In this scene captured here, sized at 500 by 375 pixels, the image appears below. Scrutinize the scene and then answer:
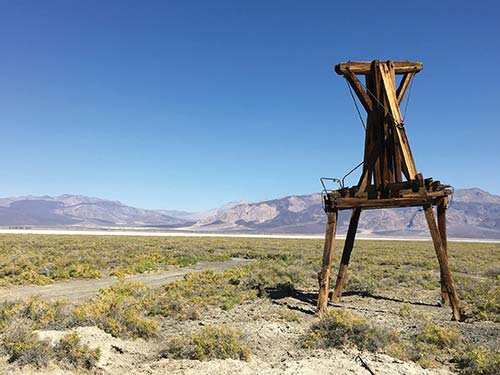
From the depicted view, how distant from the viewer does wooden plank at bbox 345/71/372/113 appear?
10508 millimetres

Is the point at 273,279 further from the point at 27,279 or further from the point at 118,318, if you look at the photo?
the point at 27,279

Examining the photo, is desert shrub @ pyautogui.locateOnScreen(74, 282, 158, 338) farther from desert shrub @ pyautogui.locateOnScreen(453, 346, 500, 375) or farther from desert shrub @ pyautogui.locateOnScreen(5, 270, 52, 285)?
desert shrub @ pyautogui.locateOnScreen(5, 270, 52, 285)

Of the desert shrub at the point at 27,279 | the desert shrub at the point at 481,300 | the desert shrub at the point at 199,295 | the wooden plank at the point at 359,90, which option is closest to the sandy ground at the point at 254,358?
the desert shrub at the point at 199,295

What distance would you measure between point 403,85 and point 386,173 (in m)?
2.97

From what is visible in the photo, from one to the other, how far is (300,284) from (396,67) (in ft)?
32.9

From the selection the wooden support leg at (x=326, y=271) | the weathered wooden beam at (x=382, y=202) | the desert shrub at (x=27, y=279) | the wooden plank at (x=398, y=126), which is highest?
the wooden plank at (x=398, y=126)

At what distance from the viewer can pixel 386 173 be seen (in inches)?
398

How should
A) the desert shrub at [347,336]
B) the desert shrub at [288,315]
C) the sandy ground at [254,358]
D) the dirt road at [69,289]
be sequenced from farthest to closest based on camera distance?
the dirt road at [69,289]
the desert shrub at [288,315]
the desert shrub at [347,336]
the sandy ground at [254,358]

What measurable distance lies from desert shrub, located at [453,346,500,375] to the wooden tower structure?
297 cm

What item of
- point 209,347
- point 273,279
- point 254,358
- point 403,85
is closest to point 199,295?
point 273,279

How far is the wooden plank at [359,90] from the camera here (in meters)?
10.5

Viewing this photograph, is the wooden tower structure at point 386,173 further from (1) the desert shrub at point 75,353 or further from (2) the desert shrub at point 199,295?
(1) the desert shrub at point 75,353

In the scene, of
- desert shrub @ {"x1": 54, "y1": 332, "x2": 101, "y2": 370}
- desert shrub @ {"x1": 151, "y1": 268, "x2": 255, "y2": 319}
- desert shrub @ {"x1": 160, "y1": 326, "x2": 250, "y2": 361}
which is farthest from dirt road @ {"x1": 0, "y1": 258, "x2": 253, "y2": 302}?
desert shrub @ {"x1": 160, "y1": 326, "x2": 250, "y2": 361}

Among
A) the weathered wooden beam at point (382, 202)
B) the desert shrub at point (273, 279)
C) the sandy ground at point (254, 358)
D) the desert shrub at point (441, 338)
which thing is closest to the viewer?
the sandy ground at point (254, 358)
